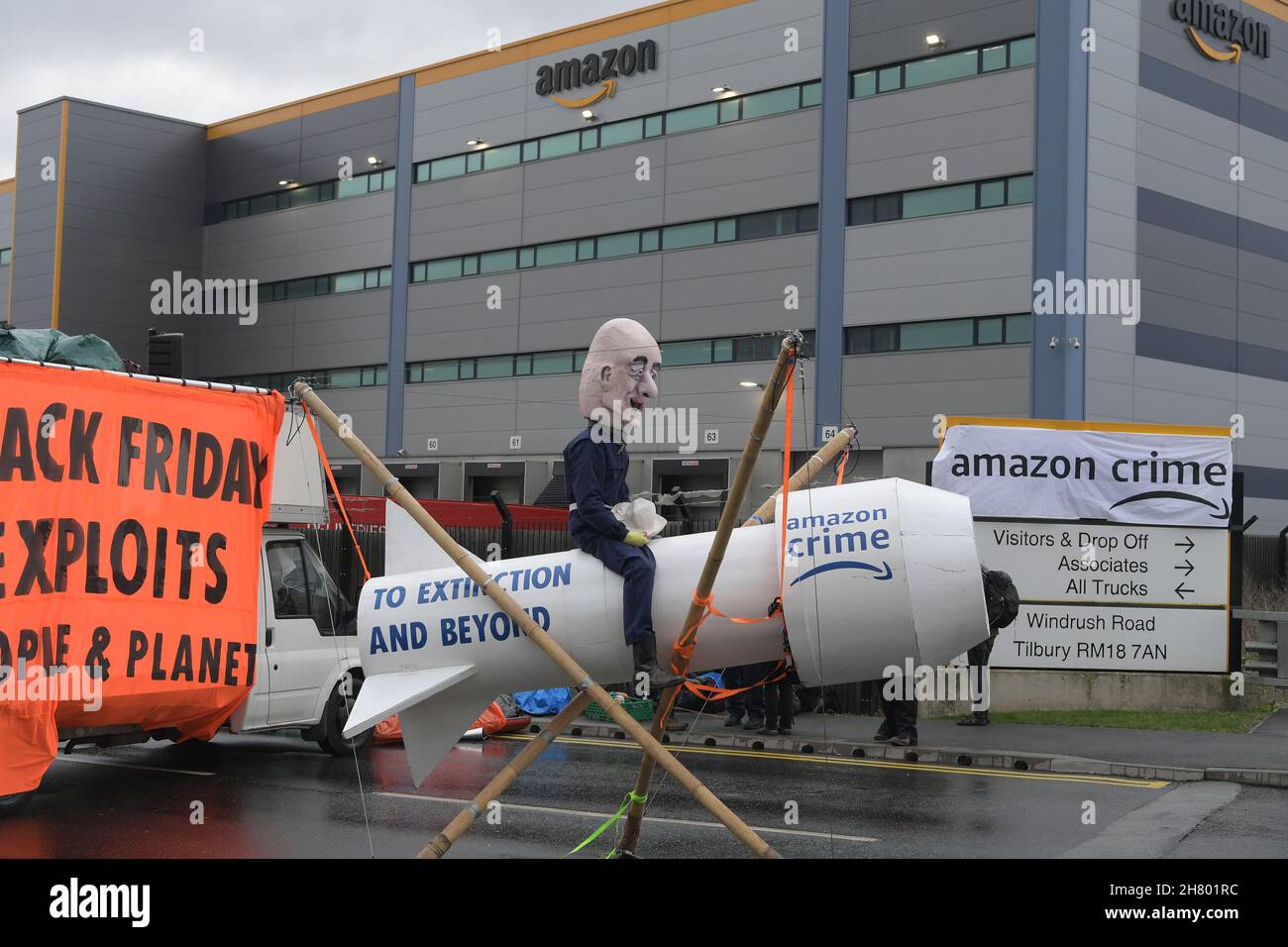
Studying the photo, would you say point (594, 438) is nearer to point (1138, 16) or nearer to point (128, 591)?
point (128, 591)

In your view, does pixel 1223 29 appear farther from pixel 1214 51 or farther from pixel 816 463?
pixel 816 463

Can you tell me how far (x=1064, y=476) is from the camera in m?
16.6

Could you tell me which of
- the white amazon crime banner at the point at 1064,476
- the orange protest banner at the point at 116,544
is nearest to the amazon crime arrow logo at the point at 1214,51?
the white amazon crime banner at the point at 1064,476

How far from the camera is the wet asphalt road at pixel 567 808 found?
905cm

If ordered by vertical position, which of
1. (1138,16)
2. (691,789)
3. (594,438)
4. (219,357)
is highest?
(1138,16)

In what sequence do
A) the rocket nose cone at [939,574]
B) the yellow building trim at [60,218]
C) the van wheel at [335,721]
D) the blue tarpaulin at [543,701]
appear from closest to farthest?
the rocket nose cone at [939,574]
the van wheel at [335,721]
the blue tarpaulin at [543,701]
the yellow building trim at [60,218]

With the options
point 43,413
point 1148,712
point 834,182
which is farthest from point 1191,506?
point 834,182

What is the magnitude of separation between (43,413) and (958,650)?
21.3 feet

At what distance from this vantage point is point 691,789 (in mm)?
6031

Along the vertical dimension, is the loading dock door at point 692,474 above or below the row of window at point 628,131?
below

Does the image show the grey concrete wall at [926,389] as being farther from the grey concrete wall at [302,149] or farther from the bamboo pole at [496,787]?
the bamboo pole at [496,787]

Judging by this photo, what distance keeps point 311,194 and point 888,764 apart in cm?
4100

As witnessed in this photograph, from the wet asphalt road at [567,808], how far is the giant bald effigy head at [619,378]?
3.29m

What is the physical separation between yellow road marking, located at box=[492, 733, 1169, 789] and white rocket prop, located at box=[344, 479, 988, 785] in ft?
24.3
